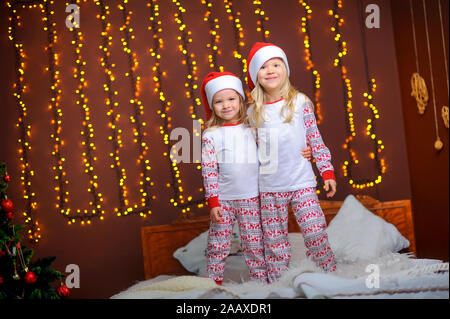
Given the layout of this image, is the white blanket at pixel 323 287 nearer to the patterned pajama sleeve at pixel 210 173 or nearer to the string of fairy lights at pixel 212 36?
the patterned pajama sleeve at pixel 210 173

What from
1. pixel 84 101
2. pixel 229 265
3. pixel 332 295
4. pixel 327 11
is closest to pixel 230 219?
A: pixel 229 265

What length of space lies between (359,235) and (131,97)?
1.58 m

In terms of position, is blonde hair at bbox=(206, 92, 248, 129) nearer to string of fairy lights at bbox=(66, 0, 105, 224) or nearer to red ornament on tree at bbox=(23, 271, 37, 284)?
string of fairy lights at bbox=(66, 0, 105, 224)

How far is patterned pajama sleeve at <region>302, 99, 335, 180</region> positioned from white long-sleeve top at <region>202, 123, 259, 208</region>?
26 centimetres

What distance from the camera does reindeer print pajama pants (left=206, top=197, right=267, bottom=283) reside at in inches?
86.5

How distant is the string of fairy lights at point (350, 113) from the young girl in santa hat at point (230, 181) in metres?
0.85

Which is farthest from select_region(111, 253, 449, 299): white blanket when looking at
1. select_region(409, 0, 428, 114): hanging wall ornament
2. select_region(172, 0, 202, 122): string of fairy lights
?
select_region(172, 0, 202, 122): string of fairy lights

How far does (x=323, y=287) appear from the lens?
5.29 feet

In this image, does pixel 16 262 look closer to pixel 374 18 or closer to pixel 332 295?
pixel 332 295

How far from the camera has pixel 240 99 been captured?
90.7 inches

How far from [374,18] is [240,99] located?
3.69 ft

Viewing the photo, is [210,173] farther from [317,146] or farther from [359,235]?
[359,235]

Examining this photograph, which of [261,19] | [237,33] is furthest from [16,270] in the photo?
[261,19]

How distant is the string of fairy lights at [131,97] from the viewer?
2.78 meters
